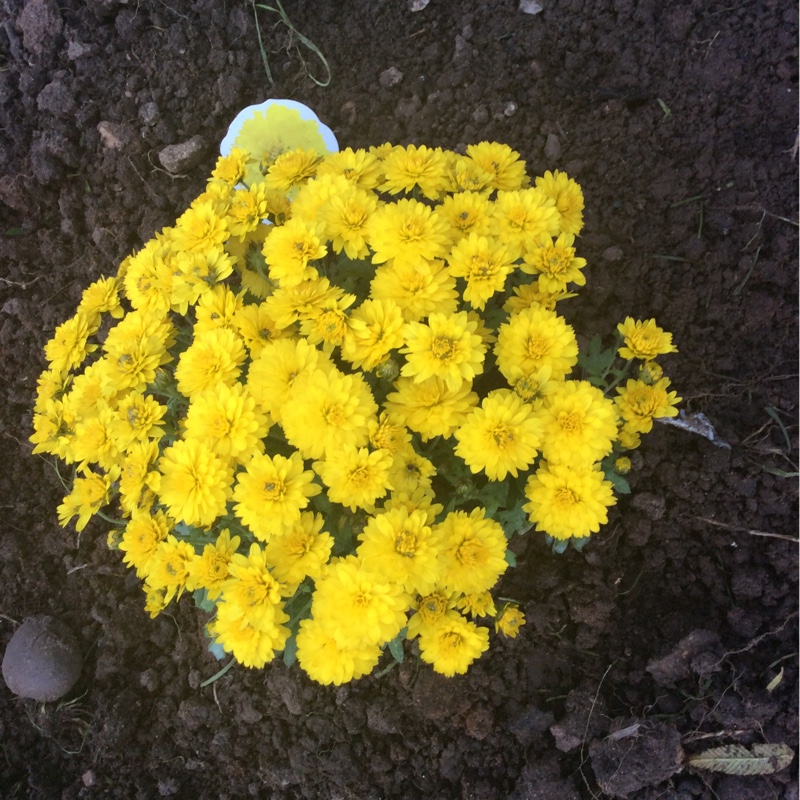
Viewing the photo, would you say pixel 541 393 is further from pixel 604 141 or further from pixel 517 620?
pixel 604 141

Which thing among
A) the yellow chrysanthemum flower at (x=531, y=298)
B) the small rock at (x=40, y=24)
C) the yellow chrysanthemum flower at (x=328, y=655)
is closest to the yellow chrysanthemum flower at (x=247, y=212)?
the yellow chrysanthemum flower at (x=531, y=298)

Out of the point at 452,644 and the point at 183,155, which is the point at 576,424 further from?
the point at 183,155

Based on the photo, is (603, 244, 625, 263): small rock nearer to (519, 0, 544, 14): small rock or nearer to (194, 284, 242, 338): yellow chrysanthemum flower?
(519, 0, 544, 14): small rock

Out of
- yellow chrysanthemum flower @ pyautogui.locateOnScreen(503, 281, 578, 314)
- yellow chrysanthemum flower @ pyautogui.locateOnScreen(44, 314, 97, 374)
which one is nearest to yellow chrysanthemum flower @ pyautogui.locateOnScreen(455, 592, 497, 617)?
yellow chrysanthemum flower @ pyautogui.locateOnScreen(503, 281, 578, 314)

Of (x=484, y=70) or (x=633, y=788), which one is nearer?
(x=633, y=788)

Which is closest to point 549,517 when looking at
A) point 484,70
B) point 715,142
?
point 715,142

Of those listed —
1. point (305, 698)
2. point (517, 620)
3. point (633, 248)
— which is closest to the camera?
point (517, 620)

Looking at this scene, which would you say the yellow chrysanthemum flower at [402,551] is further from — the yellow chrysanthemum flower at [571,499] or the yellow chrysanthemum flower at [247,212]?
the yellow chrysanthemum flower at [247,212]
